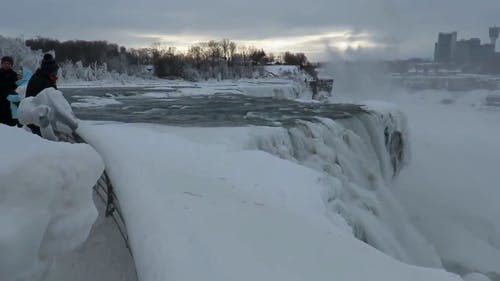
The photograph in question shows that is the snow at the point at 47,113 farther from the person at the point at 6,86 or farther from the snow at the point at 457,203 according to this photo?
the snow at the point at 457,203

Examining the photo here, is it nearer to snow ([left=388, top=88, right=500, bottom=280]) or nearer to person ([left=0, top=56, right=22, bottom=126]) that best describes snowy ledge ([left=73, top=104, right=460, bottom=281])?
person ([left=0, top=56, right=22, bottom=126])

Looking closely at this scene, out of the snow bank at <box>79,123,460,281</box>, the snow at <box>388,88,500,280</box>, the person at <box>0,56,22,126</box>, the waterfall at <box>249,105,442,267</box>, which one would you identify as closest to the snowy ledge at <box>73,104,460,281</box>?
the snow bank at <box>79,123,460,281</box>

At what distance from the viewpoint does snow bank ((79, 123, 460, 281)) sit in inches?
117

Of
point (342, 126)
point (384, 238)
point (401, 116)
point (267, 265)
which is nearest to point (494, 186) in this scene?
point (401, 116)

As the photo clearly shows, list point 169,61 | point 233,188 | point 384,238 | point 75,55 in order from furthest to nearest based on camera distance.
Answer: point 75,55 → point 169,61 → point 384,238 → point 233,188

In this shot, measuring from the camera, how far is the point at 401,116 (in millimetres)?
18094

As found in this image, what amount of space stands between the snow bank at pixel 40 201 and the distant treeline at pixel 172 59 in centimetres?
4586

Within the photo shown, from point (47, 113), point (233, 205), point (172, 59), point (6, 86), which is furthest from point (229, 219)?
point (172, 59)

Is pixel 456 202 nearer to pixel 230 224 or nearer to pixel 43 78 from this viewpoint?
pixel 43 78

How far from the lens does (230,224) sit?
12.3 ft

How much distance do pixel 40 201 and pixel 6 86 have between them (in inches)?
230

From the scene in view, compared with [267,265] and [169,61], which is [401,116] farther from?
[169,61]

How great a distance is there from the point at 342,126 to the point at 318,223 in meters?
9.13

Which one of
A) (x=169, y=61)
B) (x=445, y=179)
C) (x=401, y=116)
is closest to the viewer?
(x=401, y=116)
